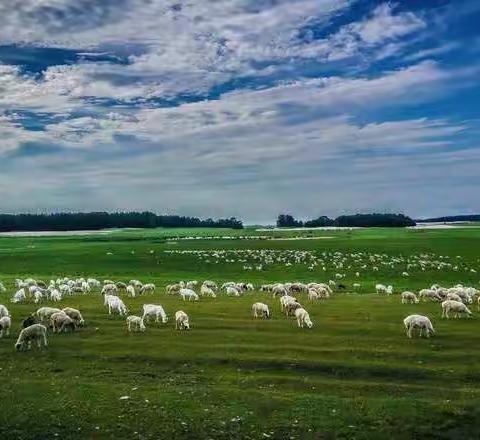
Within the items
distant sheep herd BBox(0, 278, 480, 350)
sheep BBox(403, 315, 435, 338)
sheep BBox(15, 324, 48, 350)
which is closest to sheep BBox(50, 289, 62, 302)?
distant sheep herd BBox(0, 278, 480, 350)

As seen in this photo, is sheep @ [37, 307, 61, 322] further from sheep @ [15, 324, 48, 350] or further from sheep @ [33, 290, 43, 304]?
sheep @ [33, 290, 43, 304]

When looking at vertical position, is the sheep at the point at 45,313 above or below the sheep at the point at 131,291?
above

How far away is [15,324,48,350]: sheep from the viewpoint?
28438 millimetres

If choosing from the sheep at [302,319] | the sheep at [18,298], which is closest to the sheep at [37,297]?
the sheep at [18,298]

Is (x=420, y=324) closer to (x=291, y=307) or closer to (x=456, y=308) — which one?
(x=456, y=308)

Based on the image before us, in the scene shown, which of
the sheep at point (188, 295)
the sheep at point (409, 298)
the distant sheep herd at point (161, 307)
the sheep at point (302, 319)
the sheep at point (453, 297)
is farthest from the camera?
the sheep at point (188, 295)

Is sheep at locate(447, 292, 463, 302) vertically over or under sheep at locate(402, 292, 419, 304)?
over

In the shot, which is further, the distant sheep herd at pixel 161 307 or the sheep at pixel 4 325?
the sheep at pixel 4 325

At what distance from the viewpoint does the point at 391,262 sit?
77.6m

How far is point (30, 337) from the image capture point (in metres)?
28.8

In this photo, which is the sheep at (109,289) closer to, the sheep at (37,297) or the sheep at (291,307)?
the sheep at (37,297)

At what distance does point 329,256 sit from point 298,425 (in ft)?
236

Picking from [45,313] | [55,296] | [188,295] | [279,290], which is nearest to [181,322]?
[45,313]

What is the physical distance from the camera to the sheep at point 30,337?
28.4 metres
